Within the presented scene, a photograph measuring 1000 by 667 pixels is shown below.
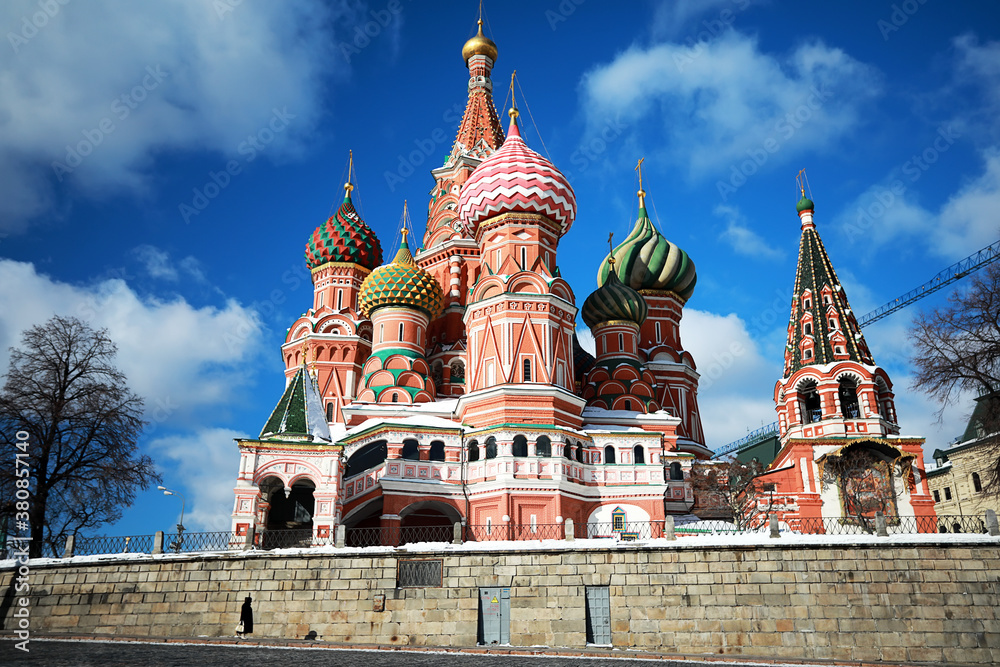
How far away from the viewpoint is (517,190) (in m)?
30.6

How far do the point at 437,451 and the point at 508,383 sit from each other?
3.44 metres

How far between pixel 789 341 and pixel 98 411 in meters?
27.1

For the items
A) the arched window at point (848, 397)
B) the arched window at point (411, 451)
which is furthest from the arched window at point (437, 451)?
the arched window at point (848, 397)

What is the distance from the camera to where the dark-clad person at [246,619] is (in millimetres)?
16203

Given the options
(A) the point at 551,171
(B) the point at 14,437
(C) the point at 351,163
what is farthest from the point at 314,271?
(B) the point at 14,437

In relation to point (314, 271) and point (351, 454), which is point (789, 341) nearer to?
point (351, 454)

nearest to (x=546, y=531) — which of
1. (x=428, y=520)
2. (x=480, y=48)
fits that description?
(x=428, y=520)

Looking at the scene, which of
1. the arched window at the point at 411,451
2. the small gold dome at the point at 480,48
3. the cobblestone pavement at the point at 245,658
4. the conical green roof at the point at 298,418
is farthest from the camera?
the small gold dome at the point at 480,48

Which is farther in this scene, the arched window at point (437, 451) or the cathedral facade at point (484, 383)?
the arched window at point (437, 451)

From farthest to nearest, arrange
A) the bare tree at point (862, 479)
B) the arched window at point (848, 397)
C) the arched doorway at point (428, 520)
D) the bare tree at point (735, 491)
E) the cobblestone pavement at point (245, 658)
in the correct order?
the arched window at point (848, 397) → the bare tree at point (862, 479) → the bare tree at point (735, 491) → the arched doorway at point (428, 520) → the cobblestone pavement at point (245, 658)

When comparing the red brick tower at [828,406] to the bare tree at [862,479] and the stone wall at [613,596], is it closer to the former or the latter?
the bare tree at [862,479]

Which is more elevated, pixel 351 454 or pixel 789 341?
pixel 789 341

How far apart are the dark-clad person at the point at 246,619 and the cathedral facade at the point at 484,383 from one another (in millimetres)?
3623

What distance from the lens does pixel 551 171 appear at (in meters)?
31.6
